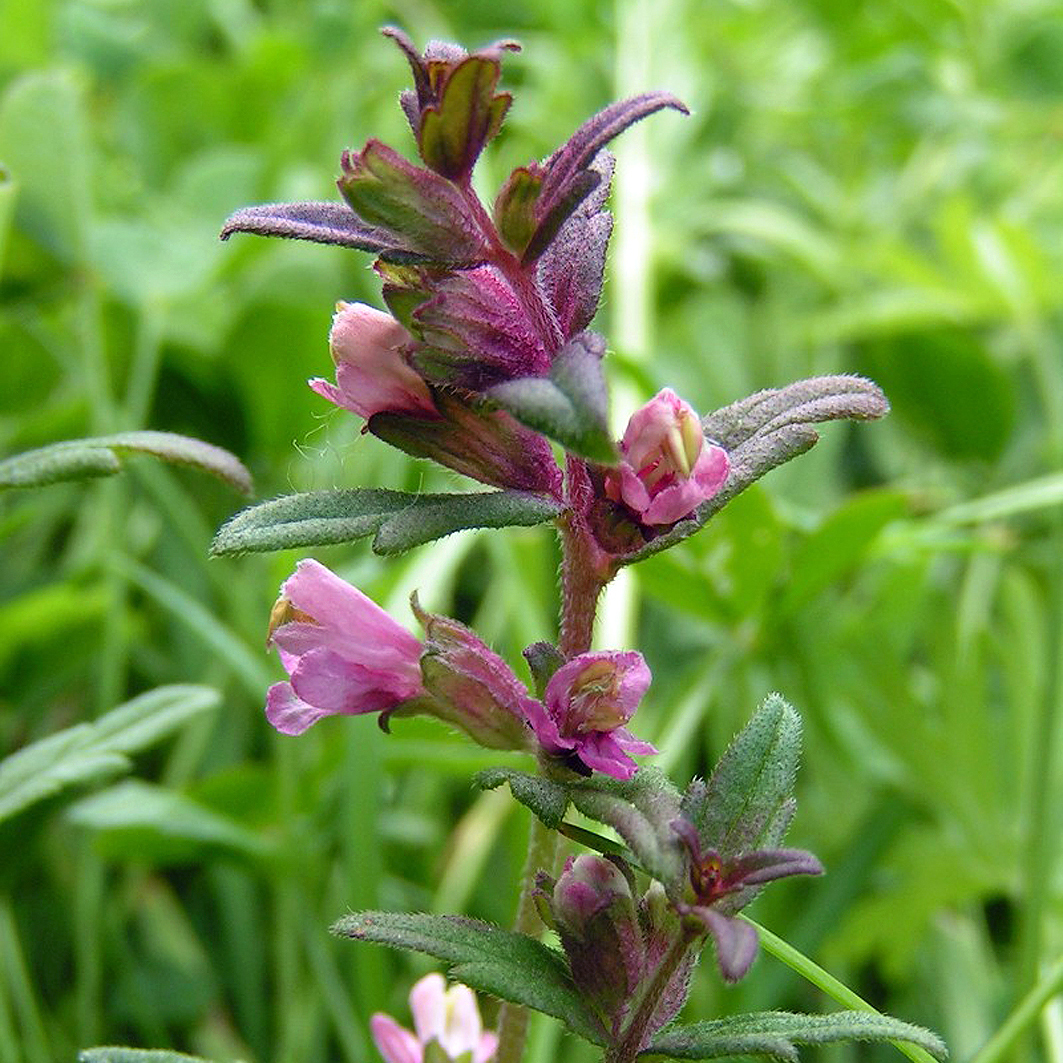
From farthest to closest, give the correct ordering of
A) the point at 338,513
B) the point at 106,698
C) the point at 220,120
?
the point at 220,120
the point at 106,698
the point at 338,513

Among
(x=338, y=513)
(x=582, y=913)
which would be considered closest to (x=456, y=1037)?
(x=582, y=913)

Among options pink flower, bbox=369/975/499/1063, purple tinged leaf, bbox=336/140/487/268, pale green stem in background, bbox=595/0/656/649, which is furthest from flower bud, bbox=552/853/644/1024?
pale green stem in background, bbox=595/0/656/649

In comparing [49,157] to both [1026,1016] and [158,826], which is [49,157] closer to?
[158,826]

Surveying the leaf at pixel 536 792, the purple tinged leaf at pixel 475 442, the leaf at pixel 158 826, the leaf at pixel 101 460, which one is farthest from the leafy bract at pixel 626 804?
the leaf at pixel 158 826

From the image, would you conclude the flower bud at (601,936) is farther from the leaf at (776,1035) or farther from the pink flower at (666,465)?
the pink flower at (666,465)

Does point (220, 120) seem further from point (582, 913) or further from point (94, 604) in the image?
point (582, 913)

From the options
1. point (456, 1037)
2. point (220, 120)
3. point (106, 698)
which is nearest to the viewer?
point (456, 1037)

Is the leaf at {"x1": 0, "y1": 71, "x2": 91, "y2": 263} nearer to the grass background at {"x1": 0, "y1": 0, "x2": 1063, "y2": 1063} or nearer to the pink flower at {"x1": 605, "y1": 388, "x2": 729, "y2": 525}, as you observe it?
the grass background at {"x1": 0, "y1": 0, "x2": 1063, "y2": 1063}

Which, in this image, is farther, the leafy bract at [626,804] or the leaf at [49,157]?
the leaf at [49,157]
